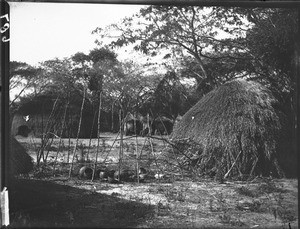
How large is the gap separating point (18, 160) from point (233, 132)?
8.95 ft

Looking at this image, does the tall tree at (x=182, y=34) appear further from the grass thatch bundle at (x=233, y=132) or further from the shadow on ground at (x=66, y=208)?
the shadow on ground at (x=66, y=208)

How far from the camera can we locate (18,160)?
14.8 ft

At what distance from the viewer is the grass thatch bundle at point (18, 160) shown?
4.47 metres

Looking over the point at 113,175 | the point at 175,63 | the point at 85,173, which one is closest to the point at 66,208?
the point at 85,173

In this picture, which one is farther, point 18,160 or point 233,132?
point 233,132

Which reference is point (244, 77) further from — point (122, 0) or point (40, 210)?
point (40, 210)

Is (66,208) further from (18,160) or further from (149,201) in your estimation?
(149,201)

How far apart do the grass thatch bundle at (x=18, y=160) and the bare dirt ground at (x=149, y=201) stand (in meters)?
0.08

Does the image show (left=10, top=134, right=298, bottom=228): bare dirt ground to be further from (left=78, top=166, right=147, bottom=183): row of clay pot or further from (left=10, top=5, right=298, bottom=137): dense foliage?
(left=10, top=5, right=298, bottom=137): dense foliage

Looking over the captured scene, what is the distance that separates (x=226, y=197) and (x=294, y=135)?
3.92 ft

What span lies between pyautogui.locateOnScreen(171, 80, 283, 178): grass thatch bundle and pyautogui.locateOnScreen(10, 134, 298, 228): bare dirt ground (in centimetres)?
21

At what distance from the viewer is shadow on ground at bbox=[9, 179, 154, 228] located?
4430 millimetres

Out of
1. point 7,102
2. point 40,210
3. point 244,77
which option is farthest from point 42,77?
point 244,77

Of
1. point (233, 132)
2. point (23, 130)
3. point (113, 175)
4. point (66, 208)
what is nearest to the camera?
point (66, 208)
